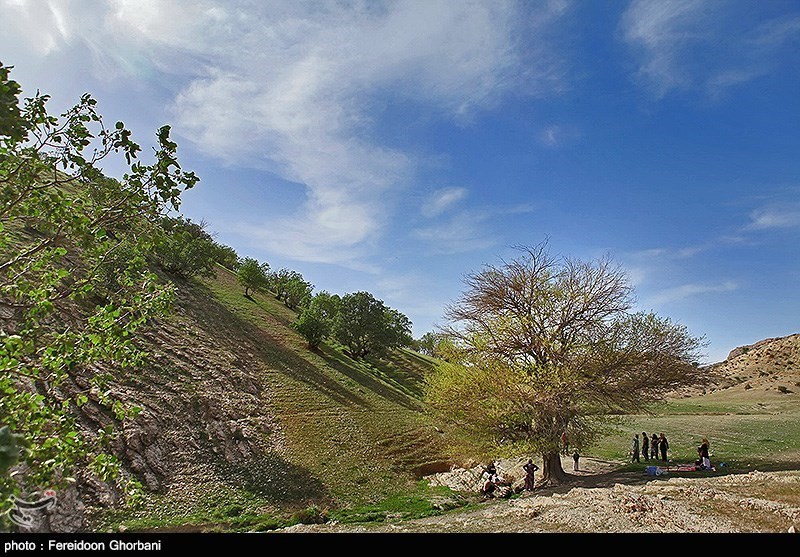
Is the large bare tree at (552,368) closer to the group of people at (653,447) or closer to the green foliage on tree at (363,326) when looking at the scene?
the group of people at (653,447)

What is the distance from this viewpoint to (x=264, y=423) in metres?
30.8

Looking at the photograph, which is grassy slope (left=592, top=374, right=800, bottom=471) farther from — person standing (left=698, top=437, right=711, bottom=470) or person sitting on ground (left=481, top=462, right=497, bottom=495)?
person sitting on ground (left=481, top=462, right=497, bottom=495)

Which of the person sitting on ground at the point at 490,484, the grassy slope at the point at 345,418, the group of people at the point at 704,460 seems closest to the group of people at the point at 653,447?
the group of people at the point at 704,460

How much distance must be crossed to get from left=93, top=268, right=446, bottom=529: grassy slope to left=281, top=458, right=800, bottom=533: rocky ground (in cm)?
783

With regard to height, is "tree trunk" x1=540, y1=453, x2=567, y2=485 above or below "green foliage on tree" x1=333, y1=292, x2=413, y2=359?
below

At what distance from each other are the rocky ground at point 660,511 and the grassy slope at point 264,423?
7.83m

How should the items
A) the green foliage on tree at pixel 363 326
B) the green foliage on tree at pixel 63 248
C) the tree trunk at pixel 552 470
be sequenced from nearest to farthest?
the green foliage on tree at pixel 63 248
the tree trunk at pixel 552 470
the green foliage on tree at pixel 363 326

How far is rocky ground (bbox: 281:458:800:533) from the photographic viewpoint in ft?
37.2

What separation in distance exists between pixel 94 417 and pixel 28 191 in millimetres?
19427

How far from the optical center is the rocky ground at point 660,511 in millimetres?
11336

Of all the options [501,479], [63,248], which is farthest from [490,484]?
[63,248]

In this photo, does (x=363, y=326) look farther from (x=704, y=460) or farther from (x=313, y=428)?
(x=704, y=460)

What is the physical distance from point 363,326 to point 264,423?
31842 mm

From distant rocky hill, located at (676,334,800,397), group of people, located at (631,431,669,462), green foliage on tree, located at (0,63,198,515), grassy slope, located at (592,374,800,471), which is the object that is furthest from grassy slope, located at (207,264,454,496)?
distant rocky hill, located at (676,334,800,397)
